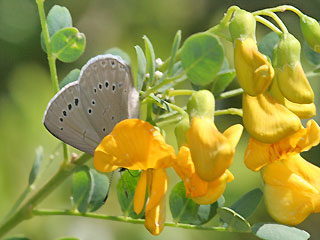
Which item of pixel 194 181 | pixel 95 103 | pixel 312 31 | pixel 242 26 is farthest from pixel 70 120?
pixel 312 31

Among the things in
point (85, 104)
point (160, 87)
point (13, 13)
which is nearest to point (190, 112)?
point (160, 87)

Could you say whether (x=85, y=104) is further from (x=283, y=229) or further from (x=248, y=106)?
(x=283, y=229)

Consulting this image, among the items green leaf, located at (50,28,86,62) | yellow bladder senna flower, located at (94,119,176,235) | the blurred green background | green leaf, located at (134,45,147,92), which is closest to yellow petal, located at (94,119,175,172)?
yellow bladder senna flower, located at (94,119,176,235)

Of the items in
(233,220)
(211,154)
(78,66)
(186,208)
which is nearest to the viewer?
(211,154)

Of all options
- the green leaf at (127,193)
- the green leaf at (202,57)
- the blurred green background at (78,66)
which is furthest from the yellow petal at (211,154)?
the blurred green background at (78,66)

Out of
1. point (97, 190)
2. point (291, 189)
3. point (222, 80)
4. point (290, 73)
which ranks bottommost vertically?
point (97, 190)

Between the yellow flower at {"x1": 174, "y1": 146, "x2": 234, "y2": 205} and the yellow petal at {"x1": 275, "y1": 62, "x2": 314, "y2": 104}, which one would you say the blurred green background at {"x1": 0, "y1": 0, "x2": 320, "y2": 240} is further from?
the yellow flower at {"x1": 174, "y1": 146, "x2": 234, "y2": 205}

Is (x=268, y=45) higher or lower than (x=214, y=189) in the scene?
higher

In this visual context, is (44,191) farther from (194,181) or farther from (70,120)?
(194,181)

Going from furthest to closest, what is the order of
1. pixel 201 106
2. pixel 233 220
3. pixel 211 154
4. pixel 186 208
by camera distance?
pixel 186 208
pixel 233 220
pixel 201 106
pixel 211 154
